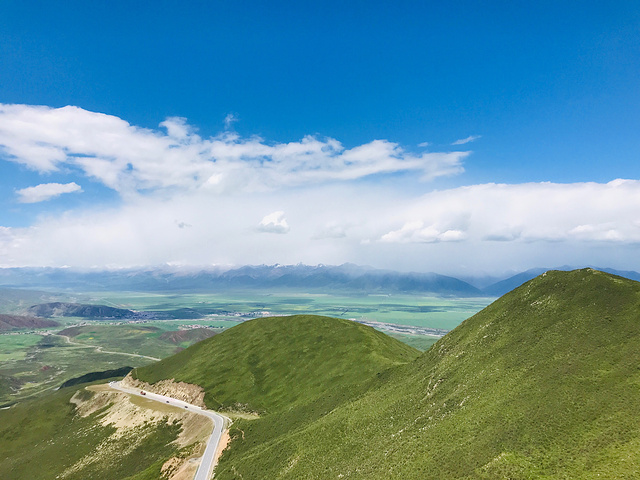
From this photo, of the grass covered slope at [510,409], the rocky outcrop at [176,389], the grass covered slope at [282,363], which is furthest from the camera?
the rocky outcrop at [176,389]

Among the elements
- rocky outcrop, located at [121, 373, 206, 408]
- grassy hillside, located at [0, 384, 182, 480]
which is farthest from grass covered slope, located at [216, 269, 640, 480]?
rocky outcrop, located at [121, 373, 206, 408]

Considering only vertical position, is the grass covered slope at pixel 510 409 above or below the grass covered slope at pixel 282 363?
above

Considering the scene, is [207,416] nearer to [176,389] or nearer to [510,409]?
[176,389]

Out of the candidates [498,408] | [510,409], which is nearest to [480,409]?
[498,408]

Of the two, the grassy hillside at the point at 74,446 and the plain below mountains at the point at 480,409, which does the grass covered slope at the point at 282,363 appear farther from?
the grassy hillside at the point at 74,446

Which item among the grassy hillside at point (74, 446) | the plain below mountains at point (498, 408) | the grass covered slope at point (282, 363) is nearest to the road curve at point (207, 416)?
the plain below mountains at point (498, 408)
